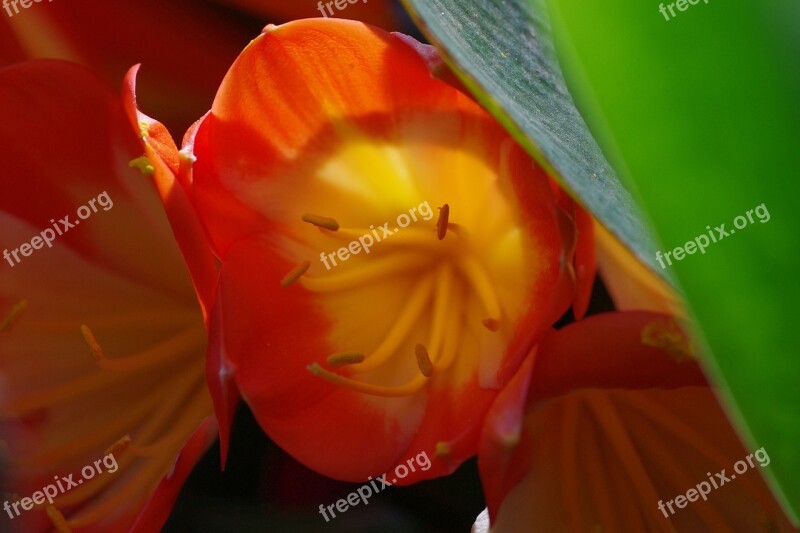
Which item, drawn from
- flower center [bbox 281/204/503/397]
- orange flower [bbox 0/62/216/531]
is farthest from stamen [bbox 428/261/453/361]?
orange flower [bbox 0/62/216/531]

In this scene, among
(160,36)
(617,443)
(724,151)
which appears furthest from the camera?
(160,36)

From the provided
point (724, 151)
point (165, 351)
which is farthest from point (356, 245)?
point (724, 151)

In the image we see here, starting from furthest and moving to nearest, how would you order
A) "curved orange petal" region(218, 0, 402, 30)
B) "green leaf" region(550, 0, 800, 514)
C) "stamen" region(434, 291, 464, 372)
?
"curved orange petal" region(218, 0, 402, 30), "stamen" region(434, 291, 464, 372), "green leaf" region(550, 0, 800, 514)

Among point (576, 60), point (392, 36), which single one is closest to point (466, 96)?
point (392, 36)

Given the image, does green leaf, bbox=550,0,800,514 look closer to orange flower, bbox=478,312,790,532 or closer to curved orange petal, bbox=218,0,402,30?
orange flower, bbox=478,312,790,532

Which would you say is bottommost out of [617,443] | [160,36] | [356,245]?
[617,443]

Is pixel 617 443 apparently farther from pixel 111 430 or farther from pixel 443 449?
pixel 111 430

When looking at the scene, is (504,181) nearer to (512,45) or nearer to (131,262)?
(512,45)
